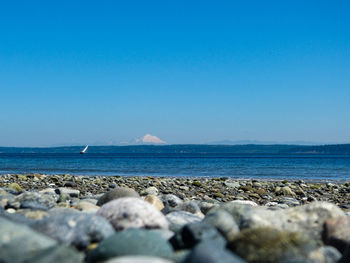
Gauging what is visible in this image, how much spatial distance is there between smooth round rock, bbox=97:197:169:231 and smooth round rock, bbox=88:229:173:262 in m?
0.63

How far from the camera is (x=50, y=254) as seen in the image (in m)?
3.01

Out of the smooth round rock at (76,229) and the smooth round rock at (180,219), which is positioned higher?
the smooth round rock at (76,229)

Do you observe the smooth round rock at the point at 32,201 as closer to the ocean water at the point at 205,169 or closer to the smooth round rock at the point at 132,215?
the smooth round rock at the point at 132,215

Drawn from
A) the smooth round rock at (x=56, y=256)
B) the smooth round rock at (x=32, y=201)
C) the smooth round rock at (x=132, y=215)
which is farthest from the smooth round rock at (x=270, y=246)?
the smooth round rock at (x=32, y=201)

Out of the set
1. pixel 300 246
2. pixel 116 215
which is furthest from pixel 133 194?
pixel 300 246

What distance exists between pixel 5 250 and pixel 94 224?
2.91ft

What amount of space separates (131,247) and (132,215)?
95cm

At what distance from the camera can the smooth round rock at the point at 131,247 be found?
332cm

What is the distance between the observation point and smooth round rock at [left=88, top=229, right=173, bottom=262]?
332cm

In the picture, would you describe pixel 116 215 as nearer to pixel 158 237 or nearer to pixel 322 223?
pixel 158 237

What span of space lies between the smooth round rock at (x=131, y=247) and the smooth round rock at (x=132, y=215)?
632mm

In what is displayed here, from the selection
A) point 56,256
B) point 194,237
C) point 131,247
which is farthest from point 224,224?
point 56,256

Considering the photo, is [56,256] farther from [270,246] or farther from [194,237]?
[270,246]

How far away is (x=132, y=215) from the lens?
4281 mm
